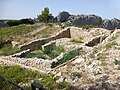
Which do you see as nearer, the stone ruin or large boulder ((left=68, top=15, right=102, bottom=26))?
the stone ruin

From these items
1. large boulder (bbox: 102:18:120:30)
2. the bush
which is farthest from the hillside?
large boulder (bbox: 102:18:120:30)

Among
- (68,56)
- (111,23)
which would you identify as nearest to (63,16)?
(111,23)

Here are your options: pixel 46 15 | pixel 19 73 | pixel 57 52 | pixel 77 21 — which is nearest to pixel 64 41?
pixel 57 52

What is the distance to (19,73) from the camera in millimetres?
13289

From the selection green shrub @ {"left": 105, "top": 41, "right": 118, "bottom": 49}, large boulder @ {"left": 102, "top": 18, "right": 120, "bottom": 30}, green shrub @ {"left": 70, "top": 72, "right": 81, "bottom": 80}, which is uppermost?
green shrub @ {"left": 105, "top": 41, "right": 118, "bottom": 49}

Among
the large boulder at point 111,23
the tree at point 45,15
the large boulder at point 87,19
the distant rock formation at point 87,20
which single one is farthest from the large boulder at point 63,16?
the tree at point 45,15

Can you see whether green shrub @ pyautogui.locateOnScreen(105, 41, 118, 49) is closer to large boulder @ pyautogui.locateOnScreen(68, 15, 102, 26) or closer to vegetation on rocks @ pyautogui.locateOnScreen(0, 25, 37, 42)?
vegetation on rocks @ pyautogui.locateOnScreen(0, 25, 37, 42)

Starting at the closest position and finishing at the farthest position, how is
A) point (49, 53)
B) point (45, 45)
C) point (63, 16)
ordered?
point (49, 53) → point (45, 45) → point (63, 16)

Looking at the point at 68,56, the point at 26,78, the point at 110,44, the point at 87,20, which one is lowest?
the point at 87,20

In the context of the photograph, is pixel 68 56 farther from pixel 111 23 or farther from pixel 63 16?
pixel 63 16

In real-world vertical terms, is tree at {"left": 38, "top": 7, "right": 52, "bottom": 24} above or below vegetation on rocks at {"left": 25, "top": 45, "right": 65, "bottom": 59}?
above

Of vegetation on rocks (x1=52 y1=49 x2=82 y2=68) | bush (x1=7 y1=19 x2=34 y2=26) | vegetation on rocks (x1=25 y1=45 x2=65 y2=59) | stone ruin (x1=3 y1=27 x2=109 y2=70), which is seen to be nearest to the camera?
stone ruin (x1=3 y1=27 x2=109 y2=70)

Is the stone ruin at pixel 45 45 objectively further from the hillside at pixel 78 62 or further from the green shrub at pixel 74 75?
the green shrub at pixel 74 75

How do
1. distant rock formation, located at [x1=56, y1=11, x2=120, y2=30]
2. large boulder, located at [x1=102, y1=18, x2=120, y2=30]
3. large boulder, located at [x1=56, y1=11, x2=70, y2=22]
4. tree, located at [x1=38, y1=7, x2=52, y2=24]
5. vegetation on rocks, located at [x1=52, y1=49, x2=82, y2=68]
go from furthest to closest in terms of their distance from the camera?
large boulder, located at [x1=56, y1=11, x2=70, y2=22], distant rock formation, located at [x1=56, y1=11, x2=120, y2=30], large boulder, located at [x1=102, y1=18, x2=120, y2=30], tree, located at [x1=38, y1=7, x2=52, y2=24], vegetation on rocks, located at [x1=52, y1=49, x2=82, y2=68]
